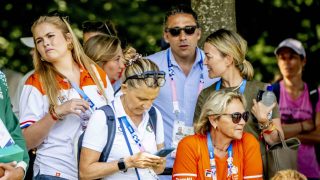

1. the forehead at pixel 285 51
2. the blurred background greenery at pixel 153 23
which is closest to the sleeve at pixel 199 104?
the forehead at pixel 285 51

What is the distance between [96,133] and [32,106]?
606mm

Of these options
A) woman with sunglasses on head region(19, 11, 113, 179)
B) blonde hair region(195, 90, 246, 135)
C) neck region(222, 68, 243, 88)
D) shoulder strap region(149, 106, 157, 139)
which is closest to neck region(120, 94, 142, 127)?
shoulder strap region(149, 106, 157, 139)

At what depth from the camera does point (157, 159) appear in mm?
6746

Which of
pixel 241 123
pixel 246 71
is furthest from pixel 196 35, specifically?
pixel 241 123

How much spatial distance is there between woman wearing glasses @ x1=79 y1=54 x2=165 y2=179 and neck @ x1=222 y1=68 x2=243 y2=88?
77cm

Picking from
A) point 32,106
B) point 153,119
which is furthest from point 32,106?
point 153,119

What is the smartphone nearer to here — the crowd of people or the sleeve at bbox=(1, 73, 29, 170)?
the crowd of people

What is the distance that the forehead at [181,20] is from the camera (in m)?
8.14

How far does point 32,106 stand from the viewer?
7.16 metres

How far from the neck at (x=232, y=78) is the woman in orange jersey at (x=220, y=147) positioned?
0.34m

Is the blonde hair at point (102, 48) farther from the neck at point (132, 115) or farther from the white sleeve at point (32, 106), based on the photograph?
the neck at point (132, 115)

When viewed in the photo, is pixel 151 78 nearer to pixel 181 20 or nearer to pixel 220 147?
pixel 220 147

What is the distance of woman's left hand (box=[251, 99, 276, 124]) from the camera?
7.39 metres

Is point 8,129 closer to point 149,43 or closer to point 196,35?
point 196,35
